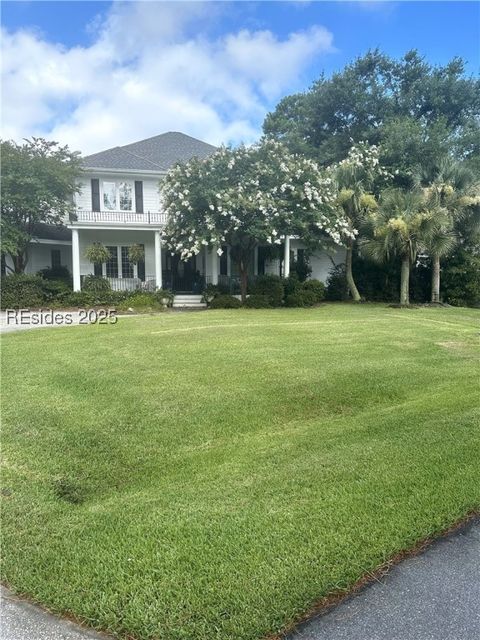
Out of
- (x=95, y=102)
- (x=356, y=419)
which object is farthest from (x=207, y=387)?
(x=95, y=102)

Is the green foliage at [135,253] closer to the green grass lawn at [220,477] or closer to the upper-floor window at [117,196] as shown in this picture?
the upper-floor window at [117,196]

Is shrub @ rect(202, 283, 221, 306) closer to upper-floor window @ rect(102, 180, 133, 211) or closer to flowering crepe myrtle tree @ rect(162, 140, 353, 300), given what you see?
flowering crepe myrtle tree @ rect(162, 140, 353, 300)

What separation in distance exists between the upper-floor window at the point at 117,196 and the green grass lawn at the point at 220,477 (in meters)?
15.6

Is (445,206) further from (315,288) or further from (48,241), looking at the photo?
(48,241)

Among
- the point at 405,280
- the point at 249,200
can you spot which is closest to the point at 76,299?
the point at 249,200

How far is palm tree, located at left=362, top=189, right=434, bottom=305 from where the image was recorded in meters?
18.2

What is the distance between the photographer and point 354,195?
19.9m

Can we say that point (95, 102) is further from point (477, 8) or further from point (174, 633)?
point (174, 633)

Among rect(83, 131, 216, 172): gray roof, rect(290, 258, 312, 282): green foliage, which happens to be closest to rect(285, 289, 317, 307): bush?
rect(290, 258, 312, 282): green foliage

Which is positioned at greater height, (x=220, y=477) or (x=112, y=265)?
(x=112, y=265)

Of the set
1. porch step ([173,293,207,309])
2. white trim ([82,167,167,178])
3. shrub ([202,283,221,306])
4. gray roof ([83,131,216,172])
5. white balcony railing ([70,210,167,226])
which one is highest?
gray roof ([83,131,216,172])

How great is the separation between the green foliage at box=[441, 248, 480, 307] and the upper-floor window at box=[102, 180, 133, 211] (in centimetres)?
1576

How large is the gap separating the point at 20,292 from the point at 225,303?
27.9ft

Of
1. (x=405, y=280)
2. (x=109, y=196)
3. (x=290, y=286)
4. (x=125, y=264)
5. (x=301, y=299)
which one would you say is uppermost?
(x=109, y=196)
